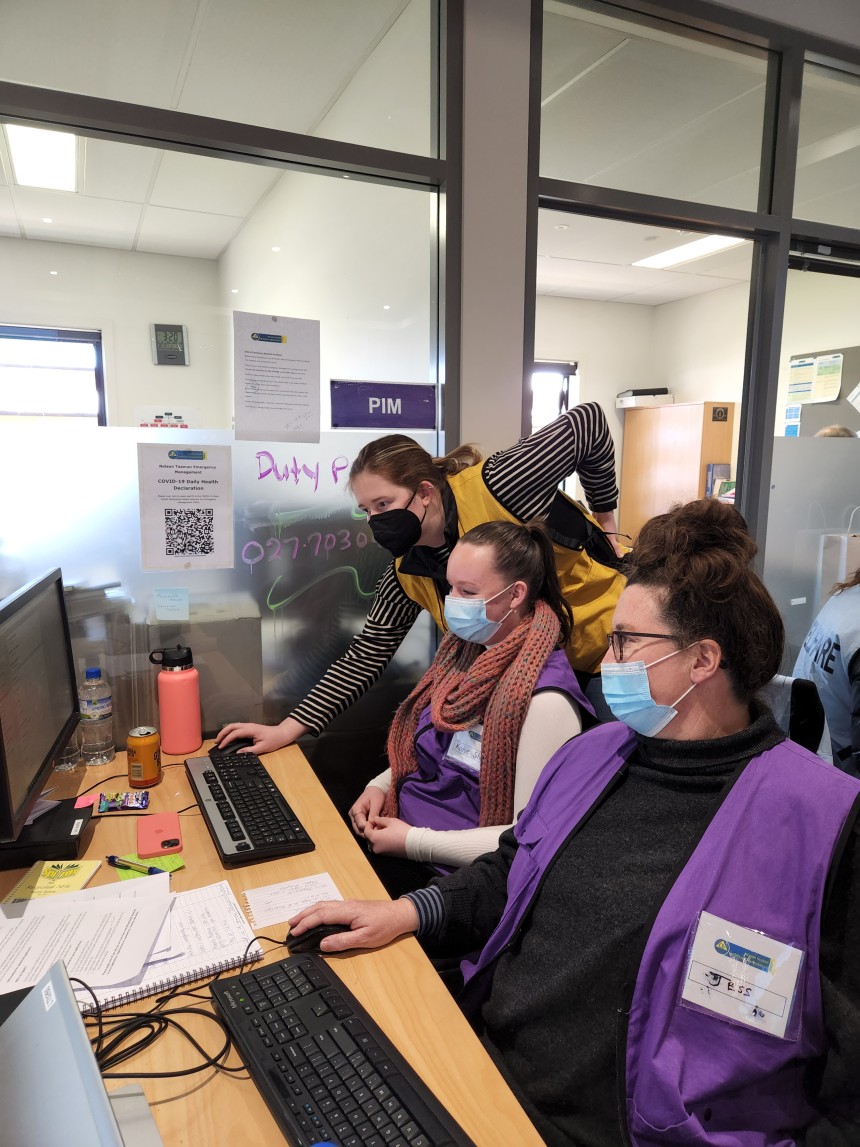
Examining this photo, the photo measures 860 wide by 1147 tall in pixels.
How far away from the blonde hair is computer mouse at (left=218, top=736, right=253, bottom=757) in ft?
2.20

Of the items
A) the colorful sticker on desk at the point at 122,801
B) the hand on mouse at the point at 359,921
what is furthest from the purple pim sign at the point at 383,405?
the hand on mouse at the point at 359,921

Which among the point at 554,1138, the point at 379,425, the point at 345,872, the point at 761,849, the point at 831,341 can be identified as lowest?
the point at 554,1138

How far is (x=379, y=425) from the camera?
6.60ft

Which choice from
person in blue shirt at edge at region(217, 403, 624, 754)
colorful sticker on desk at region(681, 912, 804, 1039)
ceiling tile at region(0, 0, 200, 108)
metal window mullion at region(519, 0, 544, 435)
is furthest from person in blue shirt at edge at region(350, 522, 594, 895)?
ceiling tile at region(0, 0, 200, 108)

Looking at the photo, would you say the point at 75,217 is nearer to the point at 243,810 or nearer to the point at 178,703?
the point at 178,703

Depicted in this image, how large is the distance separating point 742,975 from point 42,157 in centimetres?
199

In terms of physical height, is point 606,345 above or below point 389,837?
above

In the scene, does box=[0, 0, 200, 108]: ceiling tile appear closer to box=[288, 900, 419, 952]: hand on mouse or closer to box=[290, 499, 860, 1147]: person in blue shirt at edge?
box=[290, 499, 860, 1147]: person in blue shirt at edge

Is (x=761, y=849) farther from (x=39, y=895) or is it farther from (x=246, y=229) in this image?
(x=246, y=229)

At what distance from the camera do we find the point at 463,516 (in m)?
1.77

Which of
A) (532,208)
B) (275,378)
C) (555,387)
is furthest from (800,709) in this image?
(555,387)

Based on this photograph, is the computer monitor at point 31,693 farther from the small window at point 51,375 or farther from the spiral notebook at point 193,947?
the small window at point 51,375

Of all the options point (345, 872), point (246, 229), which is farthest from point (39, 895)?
point (246, 229)

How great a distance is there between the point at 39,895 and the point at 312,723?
80 centimetres
